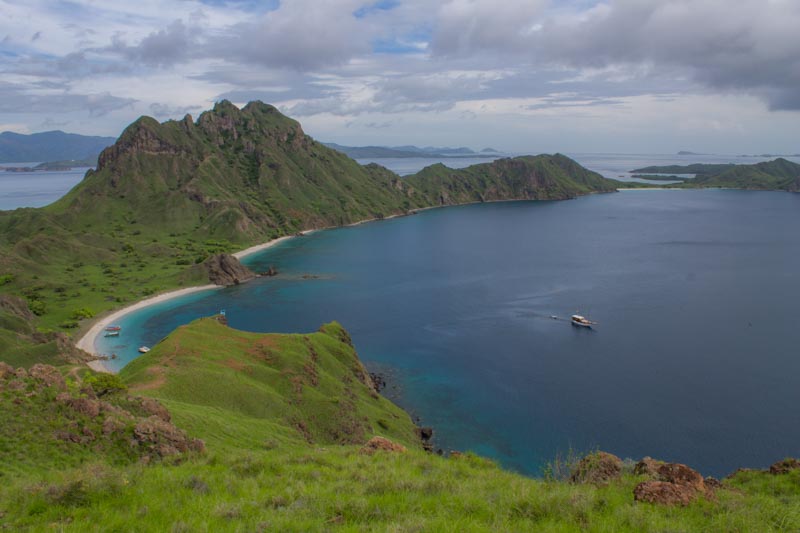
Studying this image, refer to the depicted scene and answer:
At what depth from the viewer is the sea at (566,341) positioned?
64.1 m

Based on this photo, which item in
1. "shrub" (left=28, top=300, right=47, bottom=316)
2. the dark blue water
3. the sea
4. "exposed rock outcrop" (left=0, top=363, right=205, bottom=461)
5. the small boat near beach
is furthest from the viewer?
"shrub" (left=28, top=300, right=47, bottom=316)

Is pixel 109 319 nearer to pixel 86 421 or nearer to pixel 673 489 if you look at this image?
pixel 86 421

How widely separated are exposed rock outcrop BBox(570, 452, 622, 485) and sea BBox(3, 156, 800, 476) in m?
2.04

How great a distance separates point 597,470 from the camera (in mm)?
22703

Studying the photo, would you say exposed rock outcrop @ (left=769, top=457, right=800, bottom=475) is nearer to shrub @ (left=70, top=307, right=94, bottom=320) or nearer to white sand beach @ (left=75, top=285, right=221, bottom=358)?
white sand beach @ (left=75, top=285, right=221, bottom=358)

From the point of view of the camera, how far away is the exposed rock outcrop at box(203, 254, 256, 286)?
151 metres

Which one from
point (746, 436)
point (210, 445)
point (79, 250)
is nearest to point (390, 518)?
point (210, 445)

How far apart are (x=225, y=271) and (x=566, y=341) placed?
107 m

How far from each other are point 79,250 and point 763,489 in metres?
190

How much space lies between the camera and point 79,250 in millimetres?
163375

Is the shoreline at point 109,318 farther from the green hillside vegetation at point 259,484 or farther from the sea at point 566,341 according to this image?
the green hillside vegetation at point 259,484

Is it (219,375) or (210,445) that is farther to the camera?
(219,375)

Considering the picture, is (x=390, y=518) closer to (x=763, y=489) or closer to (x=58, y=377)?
(x=763, y=489)

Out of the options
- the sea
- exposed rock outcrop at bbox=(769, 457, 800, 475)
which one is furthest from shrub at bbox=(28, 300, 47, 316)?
exposed rock outcrop at bbox=(769, 457, 800, 475)
